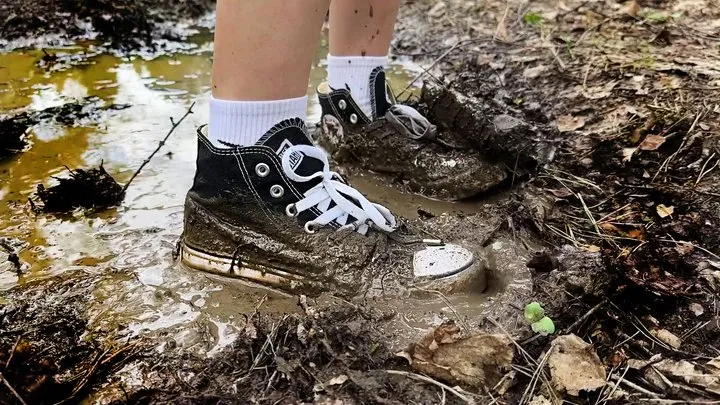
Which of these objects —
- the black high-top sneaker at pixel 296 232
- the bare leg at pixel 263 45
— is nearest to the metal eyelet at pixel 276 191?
the black high-top sneaker at pixel 296 232

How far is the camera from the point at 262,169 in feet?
5.24

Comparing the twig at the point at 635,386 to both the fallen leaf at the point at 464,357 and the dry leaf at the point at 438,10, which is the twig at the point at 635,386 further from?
the dry leaf at the point at 438,10

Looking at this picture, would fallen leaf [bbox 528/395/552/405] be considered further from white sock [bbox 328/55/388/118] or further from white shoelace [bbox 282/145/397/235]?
white sock [bbox 328/55/388/118]

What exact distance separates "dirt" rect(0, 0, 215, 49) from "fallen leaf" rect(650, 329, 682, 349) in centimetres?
361

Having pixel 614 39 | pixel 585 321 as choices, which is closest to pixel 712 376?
pixel 585 321

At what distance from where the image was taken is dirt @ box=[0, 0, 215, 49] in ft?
12.8

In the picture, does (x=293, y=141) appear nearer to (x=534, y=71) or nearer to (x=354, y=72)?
(x=354, y=72)

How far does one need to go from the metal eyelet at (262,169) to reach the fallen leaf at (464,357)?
0.64 metres

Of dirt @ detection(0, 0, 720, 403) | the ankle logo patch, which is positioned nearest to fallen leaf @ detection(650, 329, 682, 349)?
dirt @ detection(0, 0, 720, 403)

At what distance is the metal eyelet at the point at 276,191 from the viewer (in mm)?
1630

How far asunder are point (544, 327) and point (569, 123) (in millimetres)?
1530

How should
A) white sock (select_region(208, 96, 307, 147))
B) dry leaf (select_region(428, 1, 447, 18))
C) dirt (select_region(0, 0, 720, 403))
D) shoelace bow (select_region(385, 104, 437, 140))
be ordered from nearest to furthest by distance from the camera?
dirt (select_region(0, 0, 720, 403))
white sock (select_region(208, 96, 307, 147))
shoelace bow (select_region(385, 104, 437, 140))
dry leaf (select_region(428, 1, 447, 18))

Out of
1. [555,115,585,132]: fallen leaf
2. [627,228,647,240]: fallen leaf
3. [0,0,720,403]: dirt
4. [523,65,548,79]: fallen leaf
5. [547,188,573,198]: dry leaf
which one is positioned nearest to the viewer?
[0,0,720,403]: dirt

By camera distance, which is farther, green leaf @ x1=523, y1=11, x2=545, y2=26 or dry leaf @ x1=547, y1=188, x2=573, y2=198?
green leaf @ x1=523, y1=11, x2=545, y2=26
